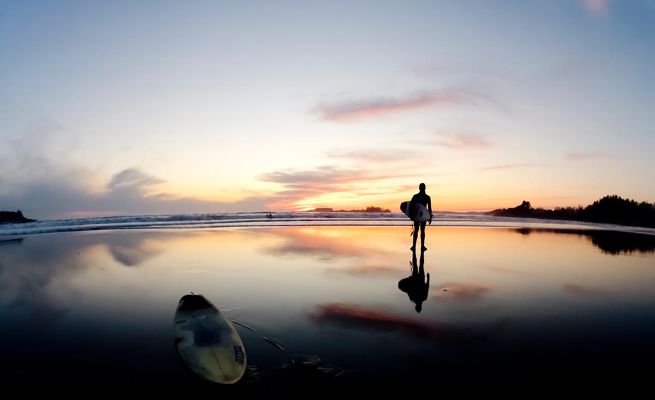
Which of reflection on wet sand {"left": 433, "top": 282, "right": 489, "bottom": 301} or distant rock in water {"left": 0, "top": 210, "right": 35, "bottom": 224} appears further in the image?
distant rock in water {"left": 0, "top": 210, "right": 35, "bottom": 224}

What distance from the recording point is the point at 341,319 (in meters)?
6.14

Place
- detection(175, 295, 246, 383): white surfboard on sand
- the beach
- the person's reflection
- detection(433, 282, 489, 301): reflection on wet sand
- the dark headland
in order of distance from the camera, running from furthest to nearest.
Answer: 1. the dark headland
2. detection(433, 282, 489, 301): reflection on wet sand
3. the person's reflection
4. the beach
5. detection(175, 295, 246, 383): white surfboard on sand

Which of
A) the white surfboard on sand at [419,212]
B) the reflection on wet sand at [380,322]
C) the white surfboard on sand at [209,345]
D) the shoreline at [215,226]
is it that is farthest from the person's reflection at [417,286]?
the shoreline at [215,226]

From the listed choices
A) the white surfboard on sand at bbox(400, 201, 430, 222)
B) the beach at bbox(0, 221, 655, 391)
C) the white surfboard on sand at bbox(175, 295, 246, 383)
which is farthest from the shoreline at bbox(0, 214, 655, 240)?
the white surfboard on sand at bbox(175, 295, 246, 383)

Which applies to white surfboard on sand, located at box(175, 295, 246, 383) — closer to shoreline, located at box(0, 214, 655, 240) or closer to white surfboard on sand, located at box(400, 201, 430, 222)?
white surfboard on sand, located at box(400, 201, 430, 222)

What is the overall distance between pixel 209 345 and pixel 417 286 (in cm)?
572

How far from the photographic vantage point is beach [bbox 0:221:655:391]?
4250mm

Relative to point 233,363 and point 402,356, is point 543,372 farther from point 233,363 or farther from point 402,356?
point 233,363

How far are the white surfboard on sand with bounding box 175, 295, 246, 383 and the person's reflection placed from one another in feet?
12.5

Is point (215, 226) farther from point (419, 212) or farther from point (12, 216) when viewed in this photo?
point (12, 216)

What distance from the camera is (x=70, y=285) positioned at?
8898 mm

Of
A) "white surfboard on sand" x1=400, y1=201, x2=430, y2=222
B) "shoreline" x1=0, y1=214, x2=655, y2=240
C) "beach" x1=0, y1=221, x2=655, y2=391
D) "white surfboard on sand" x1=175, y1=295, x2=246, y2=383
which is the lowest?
"beach" x1=0, y1=221, x2=655, y2=391

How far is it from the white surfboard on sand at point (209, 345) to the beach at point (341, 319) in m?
0.21

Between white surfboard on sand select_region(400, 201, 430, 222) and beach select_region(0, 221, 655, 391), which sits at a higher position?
white surfboard on sand select_region(400, 201, 430, 222)
